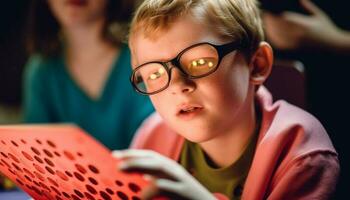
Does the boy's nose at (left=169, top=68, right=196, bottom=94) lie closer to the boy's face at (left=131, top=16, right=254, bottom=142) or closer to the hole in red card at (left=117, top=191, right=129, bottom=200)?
the boy's face at (left=131, top=16, right=254, bottom=142)

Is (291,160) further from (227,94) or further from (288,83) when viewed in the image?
(288,83)

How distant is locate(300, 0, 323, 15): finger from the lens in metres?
1.17

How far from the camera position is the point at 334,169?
0.78m

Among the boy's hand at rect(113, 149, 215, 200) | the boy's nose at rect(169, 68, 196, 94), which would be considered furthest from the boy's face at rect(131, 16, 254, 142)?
the boy's hand at rect(113, 149, 215, 200)

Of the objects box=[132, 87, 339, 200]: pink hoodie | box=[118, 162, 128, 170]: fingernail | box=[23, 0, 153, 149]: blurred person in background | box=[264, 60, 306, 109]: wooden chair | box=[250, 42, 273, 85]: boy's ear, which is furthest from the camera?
box=[23, 0, 153, 149]: blurred person in background

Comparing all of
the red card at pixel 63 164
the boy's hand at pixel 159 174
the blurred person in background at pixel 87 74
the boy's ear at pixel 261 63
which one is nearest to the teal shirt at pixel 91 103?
the blurred person in background at pixel 87 74

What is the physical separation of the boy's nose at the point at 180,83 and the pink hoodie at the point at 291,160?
0.16 meters

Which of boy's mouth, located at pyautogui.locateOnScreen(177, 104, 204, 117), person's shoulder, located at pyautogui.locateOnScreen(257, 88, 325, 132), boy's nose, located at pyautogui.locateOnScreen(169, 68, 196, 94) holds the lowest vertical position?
person's shoulder, located at pyautogui.locateOnScreen(257, 88, 325, 132)

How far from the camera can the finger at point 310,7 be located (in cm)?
117

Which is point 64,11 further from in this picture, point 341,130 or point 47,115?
point 341,130

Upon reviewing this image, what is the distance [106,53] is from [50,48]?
17 cm

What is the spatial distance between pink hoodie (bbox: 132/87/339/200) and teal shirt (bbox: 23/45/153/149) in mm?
571

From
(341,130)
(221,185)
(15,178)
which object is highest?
(15,178)

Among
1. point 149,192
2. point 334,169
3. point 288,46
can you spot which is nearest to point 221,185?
point 334,169
